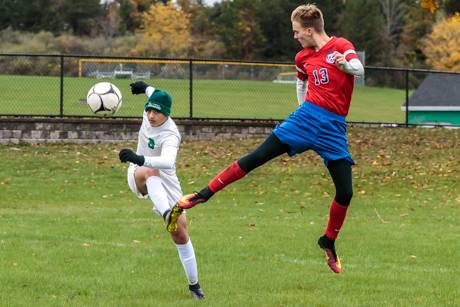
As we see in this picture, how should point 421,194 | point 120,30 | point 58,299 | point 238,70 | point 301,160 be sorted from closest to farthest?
point 58,299
point 421,194
point 301,160
point 238,70
point 120,30

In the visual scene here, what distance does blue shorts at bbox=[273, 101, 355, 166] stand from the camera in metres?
8.05

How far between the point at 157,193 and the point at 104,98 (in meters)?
3.01

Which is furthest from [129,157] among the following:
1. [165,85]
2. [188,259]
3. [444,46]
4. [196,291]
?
[444,46]

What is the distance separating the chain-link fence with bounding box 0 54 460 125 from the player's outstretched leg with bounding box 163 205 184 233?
1574 centimetres

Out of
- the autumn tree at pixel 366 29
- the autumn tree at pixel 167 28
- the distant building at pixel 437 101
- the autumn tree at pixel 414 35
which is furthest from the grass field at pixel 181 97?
the autumn tree at pixel 414 35

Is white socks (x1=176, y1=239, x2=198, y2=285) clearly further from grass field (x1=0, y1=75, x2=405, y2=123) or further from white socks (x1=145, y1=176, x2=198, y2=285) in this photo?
grass field (x1=0, y1=75, x2=405, y2=123)

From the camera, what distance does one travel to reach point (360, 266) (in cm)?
1032

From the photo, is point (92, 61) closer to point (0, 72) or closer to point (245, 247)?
point (0, 72)

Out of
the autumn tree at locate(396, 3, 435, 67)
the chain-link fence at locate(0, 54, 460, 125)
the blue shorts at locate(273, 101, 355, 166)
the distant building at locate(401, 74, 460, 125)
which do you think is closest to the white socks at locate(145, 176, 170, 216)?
the blue shorts at locate(273, 101, 355, 166)

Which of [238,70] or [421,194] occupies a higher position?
[238,70]

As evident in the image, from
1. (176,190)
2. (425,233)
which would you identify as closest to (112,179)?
(425,233)

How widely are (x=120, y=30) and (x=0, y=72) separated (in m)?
62.3

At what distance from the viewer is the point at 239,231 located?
1320 centimetres

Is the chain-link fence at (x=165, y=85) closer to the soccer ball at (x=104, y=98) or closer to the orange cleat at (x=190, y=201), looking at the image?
the soccer ball at (x=104, y=98)
